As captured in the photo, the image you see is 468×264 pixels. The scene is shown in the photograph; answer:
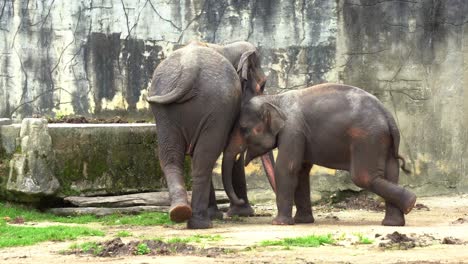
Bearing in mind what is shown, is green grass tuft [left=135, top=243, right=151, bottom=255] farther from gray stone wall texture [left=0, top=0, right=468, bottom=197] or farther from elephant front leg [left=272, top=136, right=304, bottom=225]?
gray stone wall texture [left=0, top=0, right=468, bottom=197]

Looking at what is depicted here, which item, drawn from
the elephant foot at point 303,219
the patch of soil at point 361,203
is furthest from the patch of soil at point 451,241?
the patch of soil at point 361,203

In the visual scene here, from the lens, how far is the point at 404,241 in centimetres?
799

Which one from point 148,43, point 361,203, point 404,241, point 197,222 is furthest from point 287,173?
point 148,43

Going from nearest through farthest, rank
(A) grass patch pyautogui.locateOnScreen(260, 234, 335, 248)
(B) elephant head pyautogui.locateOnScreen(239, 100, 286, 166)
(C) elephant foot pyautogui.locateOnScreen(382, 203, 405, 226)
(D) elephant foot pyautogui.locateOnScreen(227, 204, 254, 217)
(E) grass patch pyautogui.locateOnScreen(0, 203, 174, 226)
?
(A) grass patch pyautogui.locateOnScreen(260, 234, 335, 248) → (C) elephant foot pyautogui.locateOnScreen(382, 203, 405, 226) → (B) elephant head pyautogui.locateOnScreen(239, 100, 286, 166) → (E) grass patch pyautogui.locateOnScreen(0, 203, 174, 226) → (D) elephant foot pyautogui.locateOnScreen(227, 204, 254, 217)

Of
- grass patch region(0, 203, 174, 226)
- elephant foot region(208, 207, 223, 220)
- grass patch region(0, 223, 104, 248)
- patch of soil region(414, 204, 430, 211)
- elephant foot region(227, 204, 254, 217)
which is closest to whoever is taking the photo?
grass patch region(0, 223, 104, 248)

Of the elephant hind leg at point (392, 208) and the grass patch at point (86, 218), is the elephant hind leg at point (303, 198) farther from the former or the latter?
the grass patch at point (86, 218)

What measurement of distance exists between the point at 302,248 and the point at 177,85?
2.33 m

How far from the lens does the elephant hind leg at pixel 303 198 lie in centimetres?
1031

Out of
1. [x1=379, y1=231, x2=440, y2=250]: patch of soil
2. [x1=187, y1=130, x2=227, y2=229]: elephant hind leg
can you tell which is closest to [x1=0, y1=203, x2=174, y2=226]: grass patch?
[x1=187, y1=130, x2=227, y2=229]: elephant hind leg

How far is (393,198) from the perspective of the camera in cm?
980

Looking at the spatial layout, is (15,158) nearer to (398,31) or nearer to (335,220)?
(335,220)

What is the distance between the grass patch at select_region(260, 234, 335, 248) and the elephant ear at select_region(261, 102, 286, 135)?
6.21 ft

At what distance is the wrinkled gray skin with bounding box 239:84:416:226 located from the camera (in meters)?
9.80

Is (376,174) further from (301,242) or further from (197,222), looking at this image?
(301,242)
